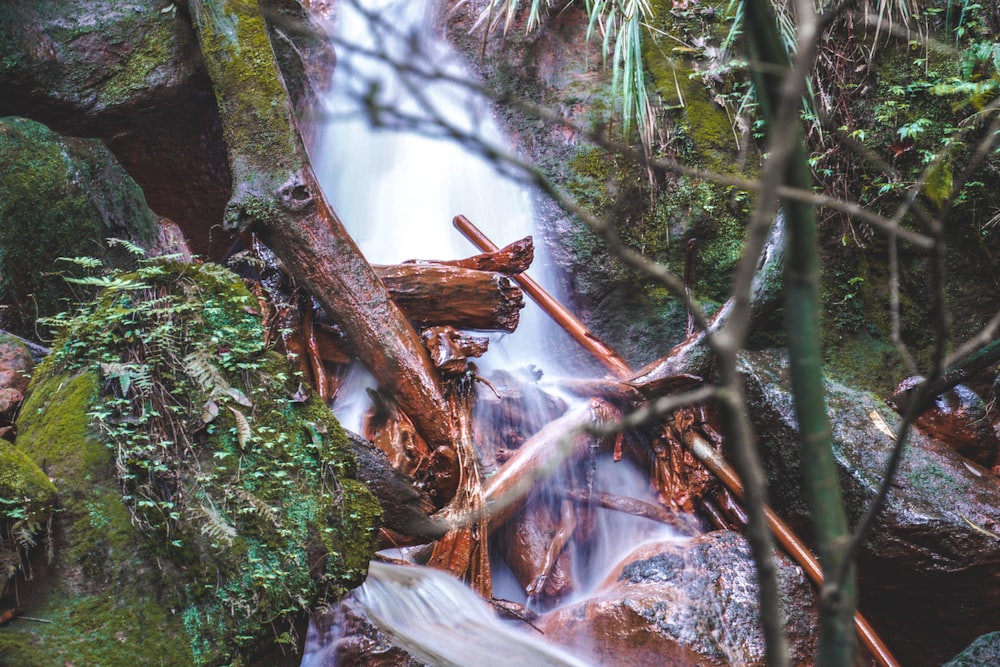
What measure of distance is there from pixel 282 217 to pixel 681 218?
338 cm

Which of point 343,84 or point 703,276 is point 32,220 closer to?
point 343,84

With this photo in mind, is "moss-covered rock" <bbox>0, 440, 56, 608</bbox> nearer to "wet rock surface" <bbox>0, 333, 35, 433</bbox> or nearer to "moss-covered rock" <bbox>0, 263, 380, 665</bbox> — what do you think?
"moss-covered rock" <bbox>0, 263, 380, 665</bbox>

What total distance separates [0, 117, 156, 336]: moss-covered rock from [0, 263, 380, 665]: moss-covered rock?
158 centimetres

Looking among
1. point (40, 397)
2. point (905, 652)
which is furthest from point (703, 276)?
point (40, 397)

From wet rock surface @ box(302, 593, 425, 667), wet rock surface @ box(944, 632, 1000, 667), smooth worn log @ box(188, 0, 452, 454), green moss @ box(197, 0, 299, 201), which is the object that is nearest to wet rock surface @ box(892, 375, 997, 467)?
wet rock surface @ box(944, 632, 1000, 667)

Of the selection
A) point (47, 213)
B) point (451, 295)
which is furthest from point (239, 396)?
point (47, 213)

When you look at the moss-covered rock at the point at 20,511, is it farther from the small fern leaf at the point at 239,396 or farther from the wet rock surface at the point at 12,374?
the small fern leaf at the point at 239,396

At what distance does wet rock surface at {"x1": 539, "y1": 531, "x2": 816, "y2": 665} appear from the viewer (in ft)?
11.2

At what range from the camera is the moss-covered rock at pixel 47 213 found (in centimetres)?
385

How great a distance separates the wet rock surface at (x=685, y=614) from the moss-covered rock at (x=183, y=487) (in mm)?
1422

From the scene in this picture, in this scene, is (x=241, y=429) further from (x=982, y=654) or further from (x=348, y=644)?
(x=982, y=654)

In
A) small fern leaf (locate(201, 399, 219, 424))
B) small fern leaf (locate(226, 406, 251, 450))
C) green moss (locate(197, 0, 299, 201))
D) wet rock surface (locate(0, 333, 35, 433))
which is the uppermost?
green moss (locate(197, 0, 299, 201))

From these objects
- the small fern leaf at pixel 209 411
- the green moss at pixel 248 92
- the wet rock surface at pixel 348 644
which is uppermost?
the green moss at pixel 248 92

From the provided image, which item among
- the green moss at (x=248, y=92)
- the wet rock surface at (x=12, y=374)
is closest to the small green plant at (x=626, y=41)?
the green moss at (x=248, y=92)
